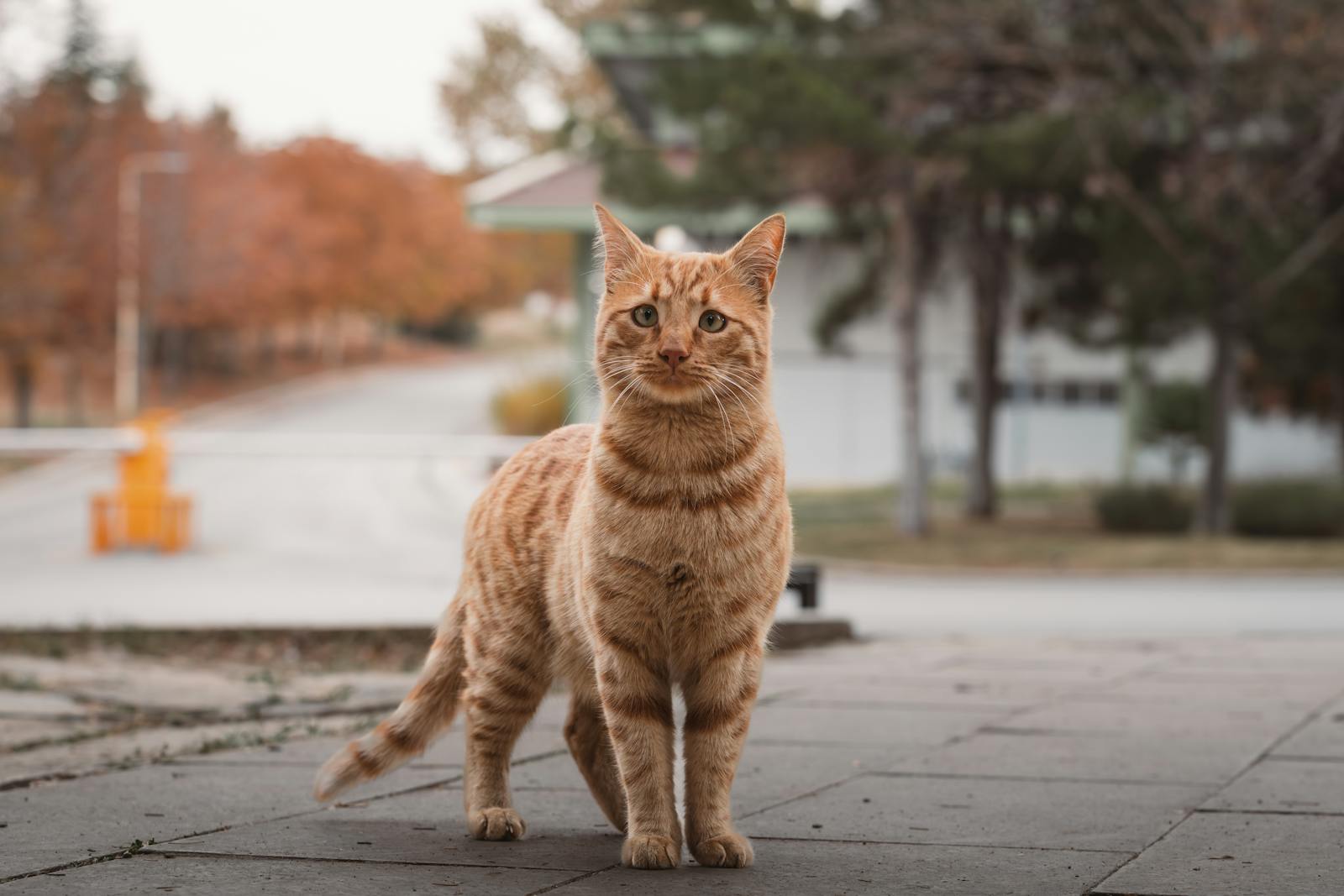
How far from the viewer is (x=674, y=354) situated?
4.75 meters

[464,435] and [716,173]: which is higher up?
[716,173]

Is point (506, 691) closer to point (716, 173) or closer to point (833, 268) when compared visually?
point (716, 173)

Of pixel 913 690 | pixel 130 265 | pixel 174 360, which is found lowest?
pixel 913 690

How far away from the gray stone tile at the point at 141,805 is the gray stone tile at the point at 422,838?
7.0 inches

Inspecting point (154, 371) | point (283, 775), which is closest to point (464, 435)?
point (154, 371)

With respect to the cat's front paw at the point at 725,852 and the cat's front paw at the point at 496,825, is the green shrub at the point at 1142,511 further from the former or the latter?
the cat's front paw at the point at 725,852

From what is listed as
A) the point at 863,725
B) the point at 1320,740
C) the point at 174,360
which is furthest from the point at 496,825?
the point at 174,360

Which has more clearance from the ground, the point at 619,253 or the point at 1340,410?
the point at 619,253

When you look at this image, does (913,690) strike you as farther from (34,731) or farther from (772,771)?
(34,731)

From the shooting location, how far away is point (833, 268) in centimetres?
3794

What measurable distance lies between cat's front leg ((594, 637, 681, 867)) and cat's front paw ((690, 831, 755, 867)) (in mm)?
84

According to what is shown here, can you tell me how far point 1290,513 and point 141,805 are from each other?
A: 897 inches

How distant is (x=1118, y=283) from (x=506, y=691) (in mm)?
21737

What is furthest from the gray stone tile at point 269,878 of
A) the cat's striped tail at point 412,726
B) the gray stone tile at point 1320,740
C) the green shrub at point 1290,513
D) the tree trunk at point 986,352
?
the tree trunk at point 986,352
